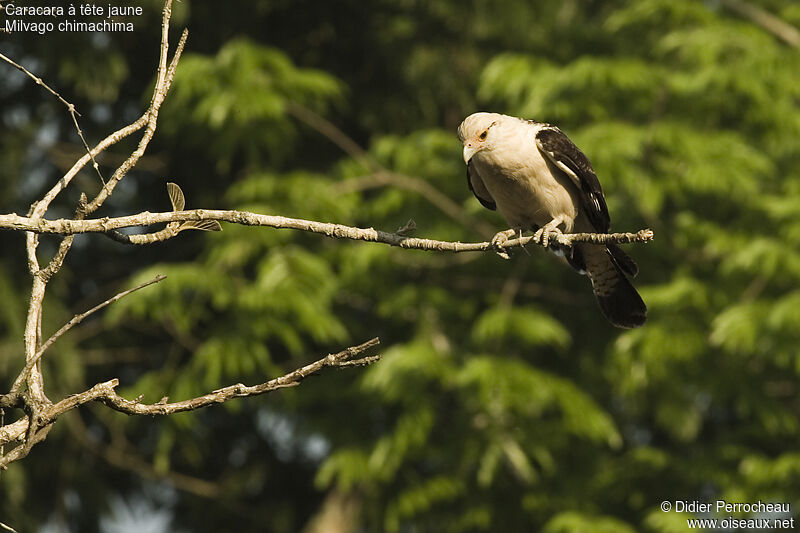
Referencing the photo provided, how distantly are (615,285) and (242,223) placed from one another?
246cm

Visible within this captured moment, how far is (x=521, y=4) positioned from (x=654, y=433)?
423 centimetres

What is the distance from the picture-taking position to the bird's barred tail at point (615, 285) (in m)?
4.86

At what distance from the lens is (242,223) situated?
9.98ft

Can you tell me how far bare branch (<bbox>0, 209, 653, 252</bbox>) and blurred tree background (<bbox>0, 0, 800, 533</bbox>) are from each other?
4.23 metres

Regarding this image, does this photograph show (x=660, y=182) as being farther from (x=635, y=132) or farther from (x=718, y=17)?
(x=718, y=17)

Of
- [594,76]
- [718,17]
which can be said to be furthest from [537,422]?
[718,17]

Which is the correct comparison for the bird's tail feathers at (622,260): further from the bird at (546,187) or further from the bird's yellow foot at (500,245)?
the bird's yellow foot at (500,245)

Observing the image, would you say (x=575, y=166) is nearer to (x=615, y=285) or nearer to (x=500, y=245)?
(x=615, y=285)

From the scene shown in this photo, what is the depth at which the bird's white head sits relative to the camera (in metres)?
4.81

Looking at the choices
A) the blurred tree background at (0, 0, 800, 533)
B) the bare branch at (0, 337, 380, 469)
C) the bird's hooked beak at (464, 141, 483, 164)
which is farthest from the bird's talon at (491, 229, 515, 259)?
the blurred tree background at (0, 0, 800, 533)

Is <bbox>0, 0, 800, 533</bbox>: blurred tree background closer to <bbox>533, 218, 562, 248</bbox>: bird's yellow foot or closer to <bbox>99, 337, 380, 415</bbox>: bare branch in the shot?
<bbox>533, 218, 562, 248</bbox>: bird's yellow foot

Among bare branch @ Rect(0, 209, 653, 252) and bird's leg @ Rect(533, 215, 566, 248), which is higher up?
bare branch @ Rect(0, 209, 653, 252)

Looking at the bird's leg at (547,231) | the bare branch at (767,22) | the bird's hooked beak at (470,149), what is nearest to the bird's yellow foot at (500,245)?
the bird's leg at (547,231)

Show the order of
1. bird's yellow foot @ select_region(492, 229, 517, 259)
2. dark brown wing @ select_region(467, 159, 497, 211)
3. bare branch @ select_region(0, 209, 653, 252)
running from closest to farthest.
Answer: bare branch @ select_region(0, 209, 653, 252) → bird's yellow foot @ select_region(492, 229, 517, 259) → dark brown wing @ select_region(467, 159, 497, 211)
